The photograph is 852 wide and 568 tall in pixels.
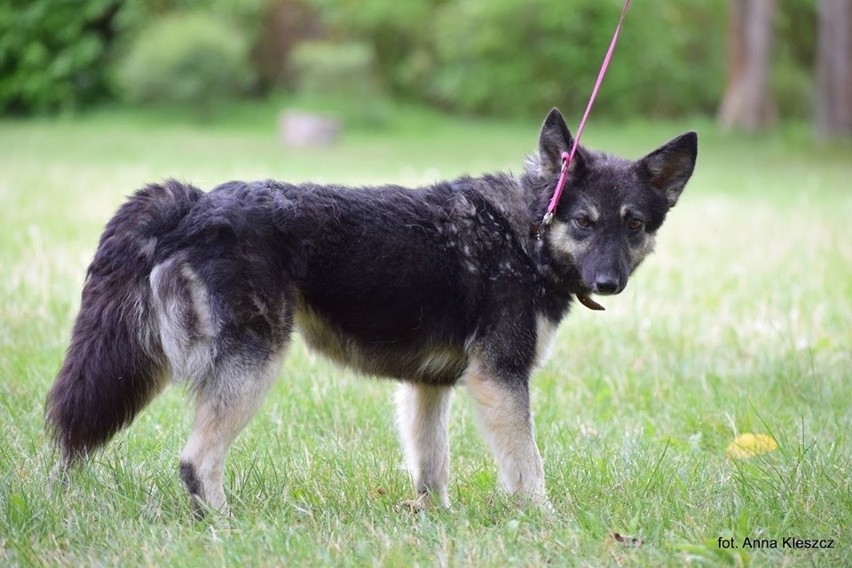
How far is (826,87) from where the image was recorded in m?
23.7

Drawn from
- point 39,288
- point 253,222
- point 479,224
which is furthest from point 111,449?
point 39,288

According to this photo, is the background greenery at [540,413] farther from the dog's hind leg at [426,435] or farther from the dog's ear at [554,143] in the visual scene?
the dog's ear at [554,143]

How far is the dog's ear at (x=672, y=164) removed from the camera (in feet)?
16.1

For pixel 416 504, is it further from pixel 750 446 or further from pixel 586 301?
pixel 750 446

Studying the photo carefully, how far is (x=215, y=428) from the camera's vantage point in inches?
163

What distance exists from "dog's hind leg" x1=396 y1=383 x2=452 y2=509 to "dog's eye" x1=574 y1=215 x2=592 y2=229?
1.02 m

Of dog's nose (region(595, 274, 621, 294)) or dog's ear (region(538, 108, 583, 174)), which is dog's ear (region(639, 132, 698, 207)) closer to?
dog's ear (region(538, 108, 583, 174))

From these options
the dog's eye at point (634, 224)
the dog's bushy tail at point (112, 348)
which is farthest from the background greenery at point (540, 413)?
the dog's eye at point (634, 224)

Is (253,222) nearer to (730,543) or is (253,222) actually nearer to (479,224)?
(479,224)

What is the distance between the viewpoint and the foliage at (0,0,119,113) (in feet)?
84.5

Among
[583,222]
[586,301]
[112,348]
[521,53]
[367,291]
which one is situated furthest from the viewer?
[521,53]

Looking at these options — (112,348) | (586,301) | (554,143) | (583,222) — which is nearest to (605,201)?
(583,222)

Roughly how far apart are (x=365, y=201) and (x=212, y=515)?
152cm

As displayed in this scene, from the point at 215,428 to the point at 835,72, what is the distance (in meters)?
22.5
